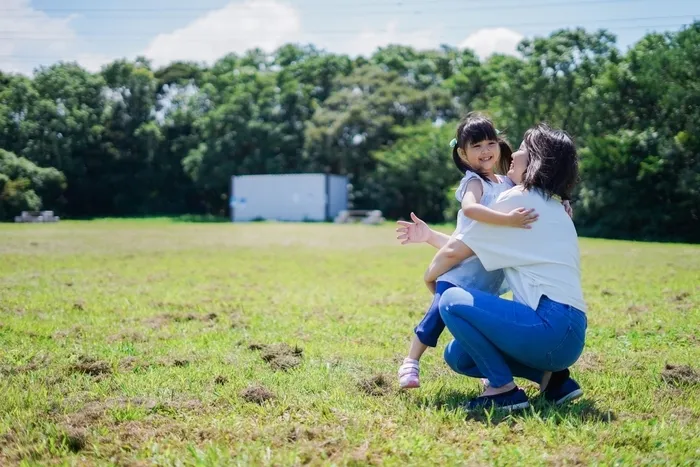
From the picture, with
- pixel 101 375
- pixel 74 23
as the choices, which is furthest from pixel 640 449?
pixel 74 23

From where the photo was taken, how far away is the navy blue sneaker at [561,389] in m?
3.44

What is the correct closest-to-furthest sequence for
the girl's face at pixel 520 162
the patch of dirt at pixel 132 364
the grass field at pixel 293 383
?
the grass field at pixel 293 383 → the girl's face at pixel 520 162 → the patch of dirt at pixel 132 364

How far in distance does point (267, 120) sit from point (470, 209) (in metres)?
41.6

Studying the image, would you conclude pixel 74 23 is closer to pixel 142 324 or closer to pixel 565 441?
pixel 142 324

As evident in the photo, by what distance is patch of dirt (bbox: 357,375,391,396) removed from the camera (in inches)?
144

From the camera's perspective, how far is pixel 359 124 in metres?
40.9

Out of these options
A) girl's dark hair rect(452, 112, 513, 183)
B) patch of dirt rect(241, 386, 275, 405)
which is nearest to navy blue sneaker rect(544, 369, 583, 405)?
girl's dark hair rect(452, 112, 513, 183)

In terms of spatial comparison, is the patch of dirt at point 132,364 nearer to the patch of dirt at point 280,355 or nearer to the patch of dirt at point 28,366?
the patch of dirt at point 28,366

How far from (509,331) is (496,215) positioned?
22.4 inches

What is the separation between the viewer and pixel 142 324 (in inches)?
233

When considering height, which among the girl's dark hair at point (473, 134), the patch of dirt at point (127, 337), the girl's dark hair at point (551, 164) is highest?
the girl's dark hair at point (473, 134)

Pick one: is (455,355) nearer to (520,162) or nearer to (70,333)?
(520,162)

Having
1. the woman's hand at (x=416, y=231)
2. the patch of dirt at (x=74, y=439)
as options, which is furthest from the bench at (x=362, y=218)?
the patch of dirt at (x=74, y=439)

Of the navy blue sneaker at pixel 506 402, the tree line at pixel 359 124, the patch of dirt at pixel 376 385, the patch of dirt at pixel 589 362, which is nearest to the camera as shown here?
the navy blue sneaker at pixel 506 402
